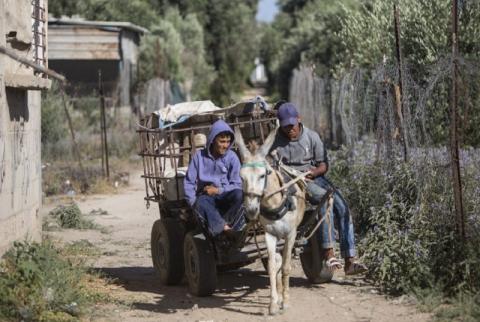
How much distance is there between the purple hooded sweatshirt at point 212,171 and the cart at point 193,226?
0.39 m

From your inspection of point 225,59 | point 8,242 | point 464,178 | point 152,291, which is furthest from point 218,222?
point 225,59

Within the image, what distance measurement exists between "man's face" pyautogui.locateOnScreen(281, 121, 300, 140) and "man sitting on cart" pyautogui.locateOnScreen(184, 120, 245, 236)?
0.57 m

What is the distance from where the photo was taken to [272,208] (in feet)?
24.6

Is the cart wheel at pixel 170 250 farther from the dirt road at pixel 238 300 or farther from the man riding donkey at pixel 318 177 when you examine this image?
the man riding donkey at pixel 318 177

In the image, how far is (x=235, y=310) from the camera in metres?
7.98

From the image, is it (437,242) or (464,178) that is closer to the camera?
(437,242)

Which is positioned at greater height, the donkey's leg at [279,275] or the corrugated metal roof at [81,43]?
the corrugated metal roof at [81,43]

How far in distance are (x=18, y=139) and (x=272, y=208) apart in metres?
3.35

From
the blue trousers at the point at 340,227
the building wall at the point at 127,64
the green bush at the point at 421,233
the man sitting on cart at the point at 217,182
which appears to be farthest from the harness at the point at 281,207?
the building wall at the point at 127,64

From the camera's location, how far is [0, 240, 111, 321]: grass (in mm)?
7176

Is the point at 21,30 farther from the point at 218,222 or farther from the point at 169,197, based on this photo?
the point at 218,222

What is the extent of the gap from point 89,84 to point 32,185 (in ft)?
57.5

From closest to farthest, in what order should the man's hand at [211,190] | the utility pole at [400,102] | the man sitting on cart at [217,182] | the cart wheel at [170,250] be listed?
1. the man sitting on cart at [217,182]
2. the man's hand at [211,190]
3. the cart wheel at [170,250]
4. the utility pole at [400,102]

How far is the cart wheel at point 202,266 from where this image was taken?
840 cm
